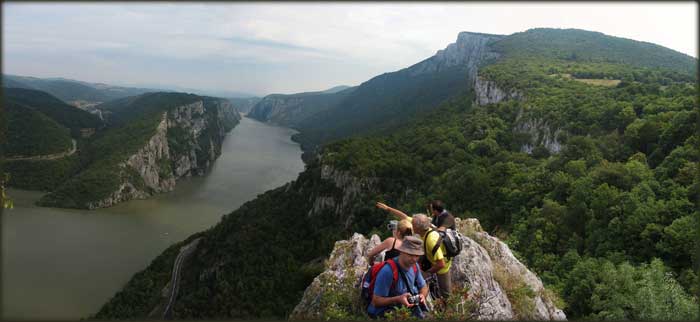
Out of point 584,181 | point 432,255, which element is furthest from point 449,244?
point 584,181

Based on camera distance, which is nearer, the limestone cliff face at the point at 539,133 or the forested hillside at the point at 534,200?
the forested hillside at the point at 534,200

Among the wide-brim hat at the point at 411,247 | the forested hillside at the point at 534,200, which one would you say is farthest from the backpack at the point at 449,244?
the forested hillside at the point at 534,200

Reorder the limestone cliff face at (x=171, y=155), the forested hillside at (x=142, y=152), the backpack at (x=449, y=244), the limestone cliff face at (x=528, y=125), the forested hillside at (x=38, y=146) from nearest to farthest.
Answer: the backpack at (x=449, y=244) → the limestone cliff face at (x=528, y=125) → the forested hillside at (x=142, y=152) → the forested hillside at (x=38, y=146) → the limestone cliff face at (x=171, y=155)

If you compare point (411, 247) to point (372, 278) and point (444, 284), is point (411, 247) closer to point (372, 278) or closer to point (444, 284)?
point (372, 278)

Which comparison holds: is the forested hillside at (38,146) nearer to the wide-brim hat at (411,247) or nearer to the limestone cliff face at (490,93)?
the limestone cliff face at (490,93)

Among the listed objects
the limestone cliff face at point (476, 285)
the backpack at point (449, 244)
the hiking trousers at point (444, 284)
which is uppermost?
the backpack at point (449, 244)

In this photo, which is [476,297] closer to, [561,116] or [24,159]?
[561,116]
